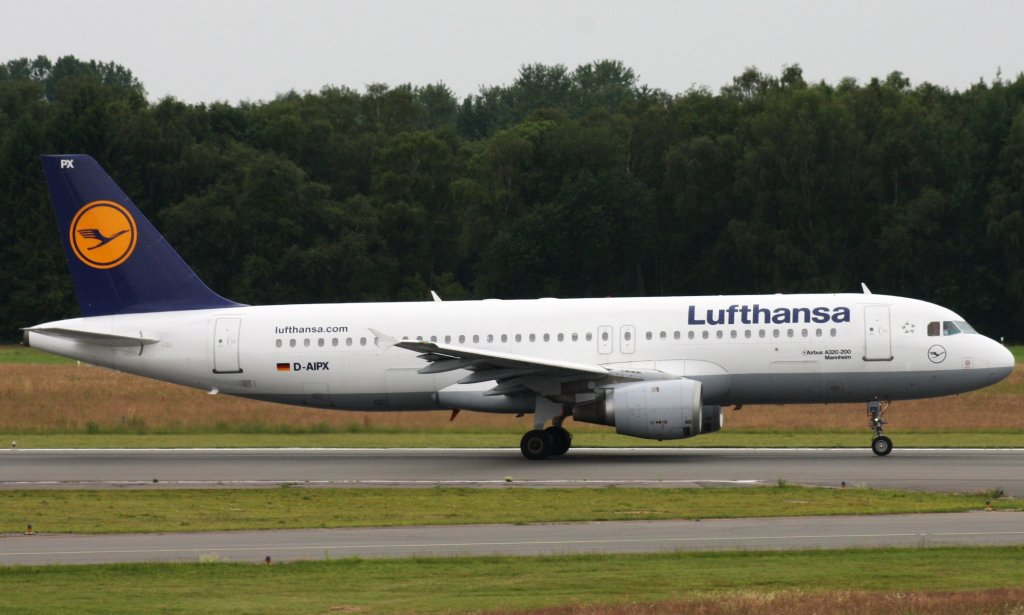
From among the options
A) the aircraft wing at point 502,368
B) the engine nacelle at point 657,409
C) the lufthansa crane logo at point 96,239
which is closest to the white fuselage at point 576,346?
the aircraft wing at point 502,368

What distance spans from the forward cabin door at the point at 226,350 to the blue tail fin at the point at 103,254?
3.37ft

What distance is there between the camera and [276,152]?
96.3 metres

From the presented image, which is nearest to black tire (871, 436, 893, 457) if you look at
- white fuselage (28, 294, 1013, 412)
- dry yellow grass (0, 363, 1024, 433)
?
white fuselage (28, 294, 1013, 412)

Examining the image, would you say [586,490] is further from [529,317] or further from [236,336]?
[236,336]

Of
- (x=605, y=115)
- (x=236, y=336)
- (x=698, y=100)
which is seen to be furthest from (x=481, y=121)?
(x=236, y=336)

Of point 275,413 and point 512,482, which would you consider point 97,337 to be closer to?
point 275,413

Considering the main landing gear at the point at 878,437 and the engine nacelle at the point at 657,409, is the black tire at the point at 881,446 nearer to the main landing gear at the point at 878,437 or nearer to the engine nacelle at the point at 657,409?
the main landing gear at the point at 878,437

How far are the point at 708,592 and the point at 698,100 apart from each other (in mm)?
79783

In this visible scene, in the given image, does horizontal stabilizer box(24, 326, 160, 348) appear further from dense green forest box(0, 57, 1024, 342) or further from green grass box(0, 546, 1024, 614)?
dense green forest box(0, 57, 1024, 342)

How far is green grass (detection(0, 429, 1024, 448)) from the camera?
1432 inches

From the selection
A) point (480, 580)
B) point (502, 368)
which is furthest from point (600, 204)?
point (480, 580)

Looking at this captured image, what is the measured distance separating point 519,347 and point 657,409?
4165 millimetres

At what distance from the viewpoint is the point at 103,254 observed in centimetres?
3459

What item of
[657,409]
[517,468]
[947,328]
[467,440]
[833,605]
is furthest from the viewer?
[467,440]
